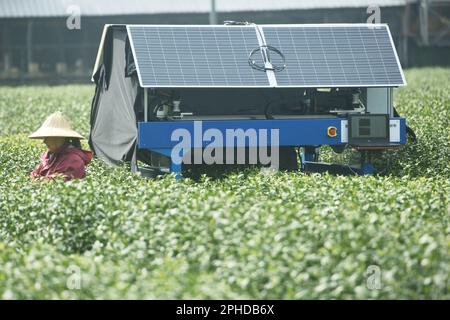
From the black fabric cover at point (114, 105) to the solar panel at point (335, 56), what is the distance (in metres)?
1.92

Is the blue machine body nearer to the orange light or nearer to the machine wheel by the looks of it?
the orange light

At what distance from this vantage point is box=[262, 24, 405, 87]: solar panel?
15.0 metres

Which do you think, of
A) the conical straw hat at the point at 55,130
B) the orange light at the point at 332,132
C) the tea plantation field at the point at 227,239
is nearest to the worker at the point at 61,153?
the conical straw hat at the point at 55,130

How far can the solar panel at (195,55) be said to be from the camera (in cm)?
→ 1458

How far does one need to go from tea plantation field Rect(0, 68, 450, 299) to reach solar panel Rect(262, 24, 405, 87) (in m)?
2.70

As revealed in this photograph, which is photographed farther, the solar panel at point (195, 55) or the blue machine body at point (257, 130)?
the solar panel at point (195, 55)

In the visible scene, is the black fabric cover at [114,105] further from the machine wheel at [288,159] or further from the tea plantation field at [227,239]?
the tea plantation field at [227,239]

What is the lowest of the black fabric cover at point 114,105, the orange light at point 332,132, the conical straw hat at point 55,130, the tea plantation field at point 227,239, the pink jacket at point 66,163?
the tea plantation field at point 227,239

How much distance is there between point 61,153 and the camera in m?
13.2

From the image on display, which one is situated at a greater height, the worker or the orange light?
the orange light

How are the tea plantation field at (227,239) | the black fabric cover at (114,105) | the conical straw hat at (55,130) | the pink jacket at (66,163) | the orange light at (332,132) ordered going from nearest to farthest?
the tea plantation field at (227,239) < the pink jacket at (66,163) < the conical straw hat at (55,130) < the orange light at (332,132) < the black fabric cover at (114,105)

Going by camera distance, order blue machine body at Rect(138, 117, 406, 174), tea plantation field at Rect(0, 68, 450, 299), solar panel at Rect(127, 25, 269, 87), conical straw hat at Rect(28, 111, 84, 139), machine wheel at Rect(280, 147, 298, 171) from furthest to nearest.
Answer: machine wheel at Rect(280, 147, 298, 171), solar panel at Rect(127, 25, 269, 87), blue machine body at Rect(138, 117, 406, 174), conical straw hat at Rect(28, 111, 84, 139), tea plantation field at Rect(0, 68, 450, 299)

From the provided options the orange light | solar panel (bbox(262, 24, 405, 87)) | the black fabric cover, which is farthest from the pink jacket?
the orange light

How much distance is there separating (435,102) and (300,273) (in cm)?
1746
